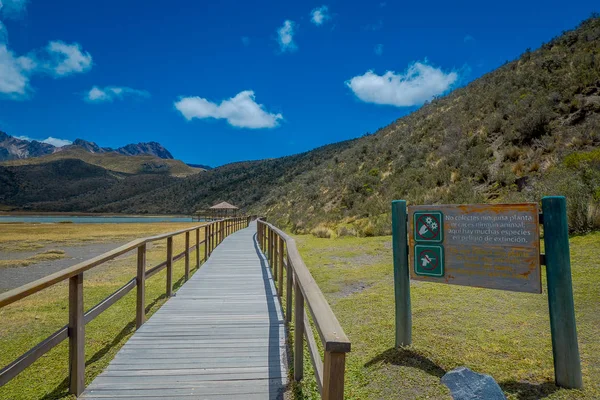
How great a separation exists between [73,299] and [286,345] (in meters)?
2.07

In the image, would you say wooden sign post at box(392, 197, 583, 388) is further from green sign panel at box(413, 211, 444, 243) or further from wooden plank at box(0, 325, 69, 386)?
wooden plank at box(0, 325, 69, 386)

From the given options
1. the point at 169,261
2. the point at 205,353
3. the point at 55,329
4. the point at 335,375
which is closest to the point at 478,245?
the point at 335,375

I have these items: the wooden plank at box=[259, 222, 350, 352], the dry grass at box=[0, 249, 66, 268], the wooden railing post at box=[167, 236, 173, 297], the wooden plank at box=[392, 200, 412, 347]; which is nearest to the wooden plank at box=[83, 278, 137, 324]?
the wooden railing post at box=[167, 236, 173, 297]

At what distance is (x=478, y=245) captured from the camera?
296cm

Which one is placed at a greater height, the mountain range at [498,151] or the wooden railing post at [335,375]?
the mountain range at [498,151]

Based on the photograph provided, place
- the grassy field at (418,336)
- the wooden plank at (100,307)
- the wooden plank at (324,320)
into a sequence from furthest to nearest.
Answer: the wooden plank at (100,307), the grassy field at (418,336), the wooden plank at (324,320)

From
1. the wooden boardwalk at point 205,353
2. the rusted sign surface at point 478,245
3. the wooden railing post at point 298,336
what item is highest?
the rusted sign surface at point 478,245

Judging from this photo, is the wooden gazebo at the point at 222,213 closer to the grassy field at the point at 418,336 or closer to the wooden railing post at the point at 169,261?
the wooden railing post at the point at 169,261

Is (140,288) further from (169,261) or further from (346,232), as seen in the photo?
(346,232)

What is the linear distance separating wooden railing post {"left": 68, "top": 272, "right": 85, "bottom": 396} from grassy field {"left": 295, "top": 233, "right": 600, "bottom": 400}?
1.69m

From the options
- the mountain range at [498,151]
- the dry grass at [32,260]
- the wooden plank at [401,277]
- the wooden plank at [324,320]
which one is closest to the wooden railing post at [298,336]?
the wooden plank at [324,320]

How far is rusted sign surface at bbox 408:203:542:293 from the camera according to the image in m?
2.73

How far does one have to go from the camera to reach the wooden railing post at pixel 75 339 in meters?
2.79

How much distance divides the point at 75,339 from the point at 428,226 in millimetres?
3029
